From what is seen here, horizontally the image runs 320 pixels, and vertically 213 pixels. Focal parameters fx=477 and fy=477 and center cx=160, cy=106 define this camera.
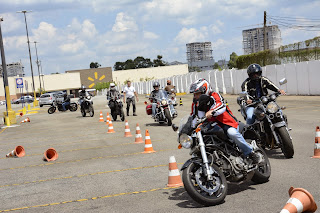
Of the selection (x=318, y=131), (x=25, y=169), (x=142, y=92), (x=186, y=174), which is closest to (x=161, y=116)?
(x=25, y=169)

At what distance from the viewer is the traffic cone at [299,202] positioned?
5184 millimetres

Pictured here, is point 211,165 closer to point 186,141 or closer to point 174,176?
point 186,141

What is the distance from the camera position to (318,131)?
30.9 ft

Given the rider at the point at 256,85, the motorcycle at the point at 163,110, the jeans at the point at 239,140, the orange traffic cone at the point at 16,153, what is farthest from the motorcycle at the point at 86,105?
the jeans at the point at 239,140

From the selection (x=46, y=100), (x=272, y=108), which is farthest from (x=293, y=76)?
(x=46, y=100)

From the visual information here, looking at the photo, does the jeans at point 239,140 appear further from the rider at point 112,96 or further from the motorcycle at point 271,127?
the rider at point 112,96

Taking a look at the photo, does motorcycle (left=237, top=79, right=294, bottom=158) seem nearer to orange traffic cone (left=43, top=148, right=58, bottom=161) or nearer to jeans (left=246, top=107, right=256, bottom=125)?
jeans (left=246, top=107, right=256, bottom=125)

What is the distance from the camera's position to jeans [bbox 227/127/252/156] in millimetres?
6812

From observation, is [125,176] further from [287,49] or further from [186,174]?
[287,49]

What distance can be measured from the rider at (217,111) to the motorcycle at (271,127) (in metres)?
2.10

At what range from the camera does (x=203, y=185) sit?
6.11m

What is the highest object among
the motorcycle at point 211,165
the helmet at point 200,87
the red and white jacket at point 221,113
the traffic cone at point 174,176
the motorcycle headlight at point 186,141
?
the helmet at point 200,87

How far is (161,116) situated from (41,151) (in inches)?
237

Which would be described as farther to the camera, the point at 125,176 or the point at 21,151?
the point at 21,151
